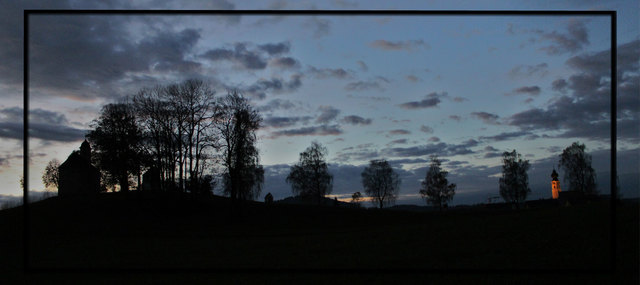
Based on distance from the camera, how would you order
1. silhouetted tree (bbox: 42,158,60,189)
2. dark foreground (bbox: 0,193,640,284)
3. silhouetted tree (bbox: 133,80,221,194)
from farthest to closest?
silhouetted tree (bbox: 42,158,60,189)
silhouetted tree (bbox: 133,80,221,194)
dark foreground (bbox: 0,193,640,284)

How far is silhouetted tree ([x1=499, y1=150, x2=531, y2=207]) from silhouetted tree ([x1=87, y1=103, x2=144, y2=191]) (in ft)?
159

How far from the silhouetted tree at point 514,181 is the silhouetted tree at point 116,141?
48.5 meters

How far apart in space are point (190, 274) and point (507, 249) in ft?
38.9

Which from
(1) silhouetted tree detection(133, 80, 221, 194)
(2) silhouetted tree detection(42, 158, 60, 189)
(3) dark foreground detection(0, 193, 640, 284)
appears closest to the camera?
(3) dark foreground detection(0, 193, 640, 284)

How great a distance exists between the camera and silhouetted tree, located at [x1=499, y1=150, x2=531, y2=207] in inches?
2506

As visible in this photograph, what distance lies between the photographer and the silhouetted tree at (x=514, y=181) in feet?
209

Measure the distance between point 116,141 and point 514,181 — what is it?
177 feet

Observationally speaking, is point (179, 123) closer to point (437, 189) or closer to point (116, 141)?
point (116, 141)

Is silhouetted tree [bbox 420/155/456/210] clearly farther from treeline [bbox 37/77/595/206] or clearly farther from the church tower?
the church tower

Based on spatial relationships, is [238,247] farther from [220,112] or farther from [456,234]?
[220,112]

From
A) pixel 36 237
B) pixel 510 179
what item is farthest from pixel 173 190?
pixel 510 179

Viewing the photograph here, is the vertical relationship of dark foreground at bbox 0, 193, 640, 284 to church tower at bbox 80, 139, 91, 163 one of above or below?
below

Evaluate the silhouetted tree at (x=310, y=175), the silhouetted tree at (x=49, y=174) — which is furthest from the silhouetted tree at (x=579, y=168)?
the silhouetted tree at (x=49, y=174)

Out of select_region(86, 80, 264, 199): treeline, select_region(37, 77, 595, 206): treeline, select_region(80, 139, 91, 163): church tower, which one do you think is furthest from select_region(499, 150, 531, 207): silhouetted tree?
select_region(80, 139, 91, 163): church tower
